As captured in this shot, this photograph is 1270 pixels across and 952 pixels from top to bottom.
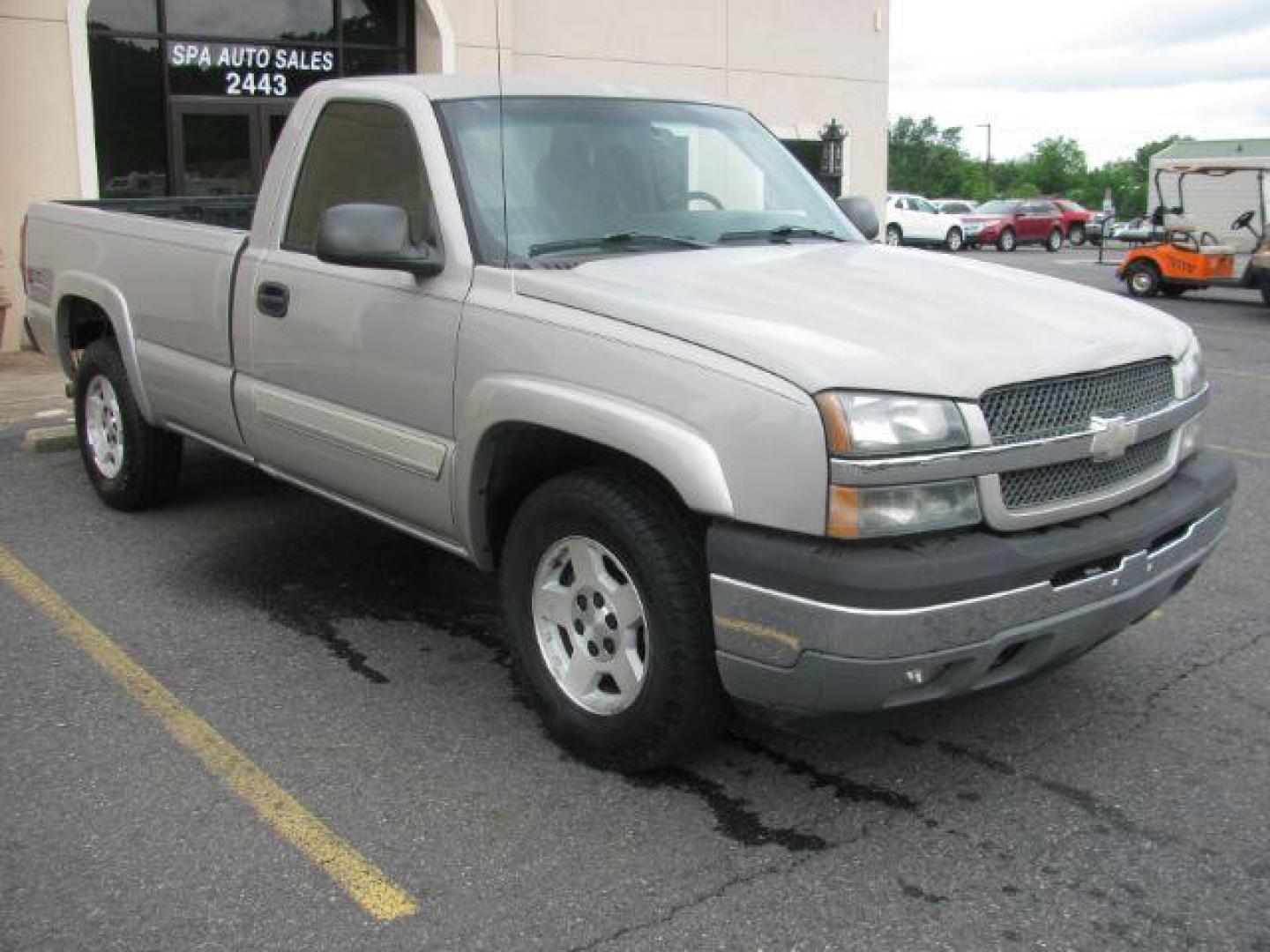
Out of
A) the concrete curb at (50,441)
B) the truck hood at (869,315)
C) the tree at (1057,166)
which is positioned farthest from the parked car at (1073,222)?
the tree at (1057,166)

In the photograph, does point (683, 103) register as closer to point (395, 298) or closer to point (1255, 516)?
point (395, 298)

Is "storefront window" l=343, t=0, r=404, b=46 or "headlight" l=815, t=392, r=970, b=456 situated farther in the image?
"storefront window" l=343, t=0, r=404, b=46

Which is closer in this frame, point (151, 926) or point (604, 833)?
point (151, 926)

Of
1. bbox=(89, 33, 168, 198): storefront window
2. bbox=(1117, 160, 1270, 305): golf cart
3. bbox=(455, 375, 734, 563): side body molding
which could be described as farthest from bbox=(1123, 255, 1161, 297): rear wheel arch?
bbox=(455, 375, 734, 563): side body molding

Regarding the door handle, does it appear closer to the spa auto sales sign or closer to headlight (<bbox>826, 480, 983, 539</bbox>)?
headlight (<bbox>826, 480, 983, 539</bbox>)

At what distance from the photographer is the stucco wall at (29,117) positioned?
40.2ft

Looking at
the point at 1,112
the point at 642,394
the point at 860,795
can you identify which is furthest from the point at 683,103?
the point at 1,112

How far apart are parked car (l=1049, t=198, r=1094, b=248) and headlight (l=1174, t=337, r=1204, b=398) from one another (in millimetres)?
40212

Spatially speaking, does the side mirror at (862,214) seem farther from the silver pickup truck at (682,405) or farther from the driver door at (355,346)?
the driver door at (355,346)

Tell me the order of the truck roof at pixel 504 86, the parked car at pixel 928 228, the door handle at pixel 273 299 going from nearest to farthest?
the truck roof at pixel 504 86 → the door handle at pixel 273 299 → the parked car at pixel 928 228

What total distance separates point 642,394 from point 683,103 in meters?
2.04

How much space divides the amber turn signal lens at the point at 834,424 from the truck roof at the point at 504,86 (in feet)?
6.65

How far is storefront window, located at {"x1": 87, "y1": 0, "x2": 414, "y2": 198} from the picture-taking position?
13.5 metres

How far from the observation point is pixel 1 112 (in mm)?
12297
